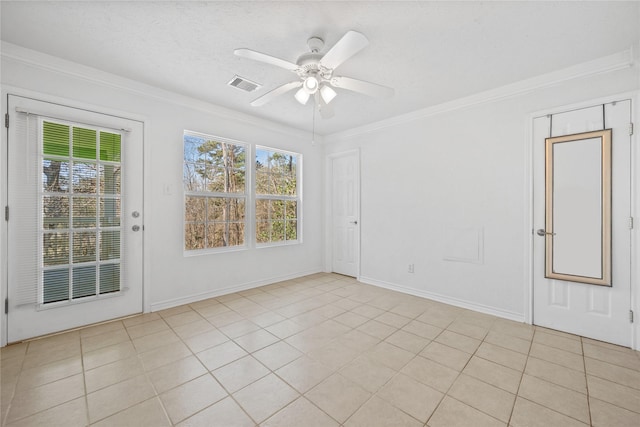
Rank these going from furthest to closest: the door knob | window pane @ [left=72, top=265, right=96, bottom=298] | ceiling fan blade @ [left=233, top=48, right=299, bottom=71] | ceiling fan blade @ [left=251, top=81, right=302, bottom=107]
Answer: the door knob < window pane @ [left=72, top=265, right=96, bottom=298] < ceiling fan blade @ [left=251, top=81, right=302, bottom=107] < ceiling fan blade @ [left=233, top=48, right=299, bottom=71]

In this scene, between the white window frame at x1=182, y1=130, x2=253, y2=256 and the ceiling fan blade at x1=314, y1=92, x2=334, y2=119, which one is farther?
the white window frame at x1=182, y1=130, x2=253, y2=256

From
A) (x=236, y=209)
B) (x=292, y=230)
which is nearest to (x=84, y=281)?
(x=236, y=209)

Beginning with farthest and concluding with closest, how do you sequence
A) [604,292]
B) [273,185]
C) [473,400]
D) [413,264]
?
[273,185] → [413,264] → [604,292] → [473,400]

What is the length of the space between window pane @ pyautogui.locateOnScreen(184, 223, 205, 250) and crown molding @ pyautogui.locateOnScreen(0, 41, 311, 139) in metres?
1.49

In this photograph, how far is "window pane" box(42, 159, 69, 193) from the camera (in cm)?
242

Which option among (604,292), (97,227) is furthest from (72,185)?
(604,292)

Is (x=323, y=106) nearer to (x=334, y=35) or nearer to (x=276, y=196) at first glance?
(x=334, y=35)

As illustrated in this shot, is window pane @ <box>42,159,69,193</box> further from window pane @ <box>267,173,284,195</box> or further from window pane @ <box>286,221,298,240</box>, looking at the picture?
window pane @ <box>286,221,298,240</box>

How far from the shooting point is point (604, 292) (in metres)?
2.42

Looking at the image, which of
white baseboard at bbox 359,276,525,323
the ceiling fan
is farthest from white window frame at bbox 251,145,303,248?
the ceiling fan

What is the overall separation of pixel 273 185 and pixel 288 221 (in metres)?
0.67

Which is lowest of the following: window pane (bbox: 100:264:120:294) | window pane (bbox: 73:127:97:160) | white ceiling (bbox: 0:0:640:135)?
window pane (bbox: 100:264:120:294)

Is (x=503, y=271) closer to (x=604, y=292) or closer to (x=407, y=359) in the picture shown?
(x=604, y=292)

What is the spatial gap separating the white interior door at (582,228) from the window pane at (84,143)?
4482mm
